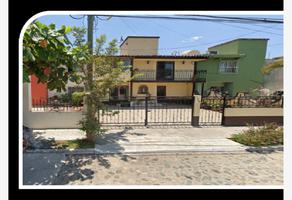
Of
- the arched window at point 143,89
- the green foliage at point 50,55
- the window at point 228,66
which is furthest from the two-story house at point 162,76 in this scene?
the green foliage at point 50,55

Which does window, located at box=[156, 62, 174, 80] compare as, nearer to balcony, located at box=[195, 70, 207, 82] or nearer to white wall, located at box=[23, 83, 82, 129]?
balcony, located at box=[195, 70, 207, 82]

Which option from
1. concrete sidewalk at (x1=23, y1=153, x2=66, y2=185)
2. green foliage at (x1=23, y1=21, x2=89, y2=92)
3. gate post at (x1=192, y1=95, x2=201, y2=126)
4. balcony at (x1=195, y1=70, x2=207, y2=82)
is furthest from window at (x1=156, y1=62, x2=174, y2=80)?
concrete sidewalk at (x1=23, y1=153, x2=66, y2=185)

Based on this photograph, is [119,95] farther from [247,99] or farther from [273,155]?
[273,155]

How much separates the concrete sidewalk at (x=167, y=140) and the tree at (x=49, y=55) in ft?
7.32

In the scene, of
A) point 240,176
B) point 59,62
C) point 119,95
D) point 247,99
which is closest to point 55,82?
point 59,62

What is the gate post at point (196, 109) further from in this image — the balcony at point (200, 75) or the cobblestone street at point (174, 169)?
the balcony at point (200, 75)

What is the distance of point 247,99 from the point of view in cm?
1022

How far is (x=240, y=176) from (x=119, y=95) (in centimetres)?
1690

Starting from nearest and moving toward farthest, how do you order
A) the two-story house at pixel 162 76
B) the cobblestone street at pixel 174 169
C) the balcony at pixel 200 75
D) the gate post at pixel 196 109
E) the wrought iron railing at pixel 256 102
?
1. the cobblestone street at pixel 174 169
2. the gate post at pixel 196 109
3. the wrought iron railing at pixel 256 102
4. the two-story house at pixel 162 76
5. the balcony at pixel 200 75

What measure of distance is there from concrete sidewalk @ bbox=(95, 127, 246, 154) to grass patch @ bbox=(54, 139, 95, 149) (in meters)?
0.27

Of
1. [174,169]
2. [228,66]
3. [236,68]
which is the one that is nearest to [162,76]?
[228,66]

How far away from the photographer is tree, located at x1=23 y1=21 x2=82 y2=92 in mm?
4125

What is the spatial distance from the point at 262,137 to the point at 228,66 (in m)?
17.3

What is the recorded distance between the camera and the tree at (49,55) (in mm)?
4125
